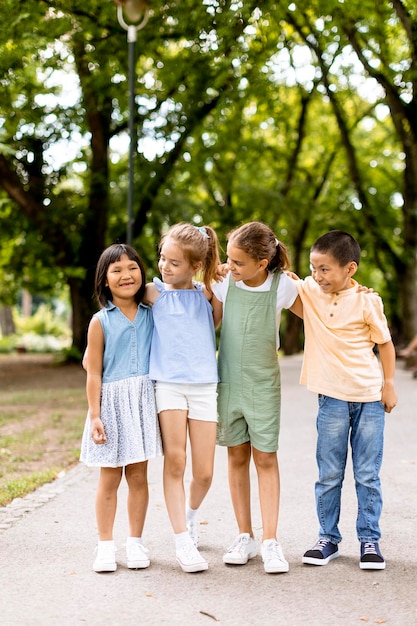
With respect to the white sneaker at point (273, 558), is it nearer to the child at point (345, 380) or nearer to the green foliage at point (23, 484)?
the child at point (345, 380)

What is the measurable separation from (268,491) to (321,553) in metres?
0.40

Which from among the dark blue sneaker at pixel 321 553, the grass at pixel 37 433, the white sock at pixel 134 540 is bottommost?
the grass at pixel 37 433

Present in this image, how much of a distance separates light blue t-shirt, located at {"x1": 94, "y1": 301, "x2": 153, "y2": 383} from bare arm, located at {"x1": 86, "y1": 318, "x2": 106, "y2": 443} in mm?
32

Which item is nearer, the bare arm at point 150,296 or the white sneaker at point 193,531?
the bare arm at point 150,296

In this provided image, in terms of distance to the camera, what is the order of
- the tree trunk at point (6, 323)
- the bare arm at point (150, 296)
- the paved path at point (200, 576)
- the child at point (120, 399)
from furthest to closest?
the tree trunk at point (6, 323)
the bare arm at point (150, 296)
the child at point (120, 399)
the paved path at point (200, 576)

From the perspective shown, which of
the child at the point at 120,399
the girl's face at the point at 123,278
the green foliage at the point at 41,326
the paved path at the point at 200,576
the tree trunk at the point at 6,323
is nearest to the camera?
the paved path at the point at 200,576

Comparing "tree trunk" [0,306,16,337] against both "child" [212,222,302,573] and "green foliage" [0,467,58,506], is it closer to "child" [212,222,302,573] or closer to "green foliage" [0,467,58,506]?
"green foliage" [0,467,58,506]

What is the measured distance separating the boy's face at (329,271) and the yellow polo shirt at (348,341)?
2.7 inches

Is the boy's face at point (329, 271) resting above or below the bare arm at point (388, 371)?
above

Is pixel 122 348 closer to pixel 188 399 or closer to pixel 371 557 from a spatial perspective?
pixel 188 399

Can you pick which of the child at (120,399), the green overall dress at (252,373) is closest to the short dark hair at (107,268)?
the child at (120,399)

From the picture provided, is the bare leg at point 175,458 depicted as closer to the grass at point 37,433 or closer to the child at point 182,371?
the child at point 182,371

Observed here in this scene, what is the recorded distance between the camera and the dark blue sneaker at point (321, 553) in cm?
420

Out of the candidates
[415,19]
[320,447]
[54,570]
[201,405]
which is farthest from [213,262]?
[415,19]
